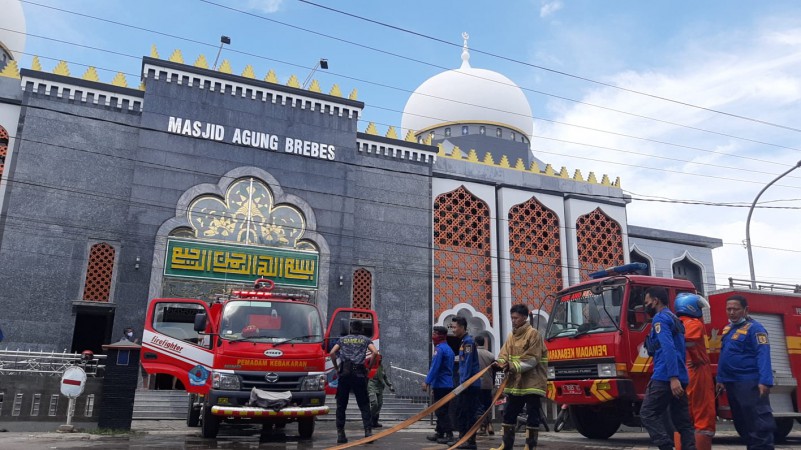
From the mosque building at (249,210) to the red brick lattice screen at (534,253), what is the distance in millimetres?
56

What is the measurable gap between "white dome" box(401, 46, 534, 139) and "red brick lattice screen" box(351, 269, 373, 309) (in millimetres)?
11234

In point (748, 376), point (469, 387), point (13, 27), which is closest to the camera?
point (748, 376)

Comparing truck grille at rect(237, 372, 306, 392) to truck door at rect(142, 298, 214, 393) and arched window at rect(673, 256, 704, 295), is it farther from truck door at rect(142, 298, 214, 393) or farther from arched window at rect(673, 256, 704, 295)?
arched window at rect(673, 256, 704, 295)

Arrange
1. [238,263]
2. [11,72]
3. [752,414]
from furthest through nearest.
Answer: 1. [238,263]
2. [11,72]
3. [752,414]

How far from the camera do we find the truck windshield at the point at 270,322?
8758mm

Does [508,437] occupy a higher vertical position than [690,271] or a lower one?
lower

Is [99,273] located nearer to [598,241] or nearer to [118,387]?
[118,387]

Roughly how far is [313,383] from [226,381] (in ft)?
3.96

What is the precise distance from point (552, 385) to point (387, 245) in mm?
10677

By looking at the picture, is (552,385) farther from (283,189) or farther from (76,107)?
(76,107)

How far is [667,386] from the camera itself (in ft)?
19.1

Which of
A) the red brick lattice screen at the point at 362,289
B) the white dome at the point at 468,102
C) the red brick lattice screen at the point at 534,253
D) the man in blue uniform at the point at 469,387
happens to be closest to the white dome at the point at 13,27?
the red brick lattice screen at the point at 362,289

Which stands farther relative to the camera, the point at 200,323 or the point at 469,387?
the point at 200,323

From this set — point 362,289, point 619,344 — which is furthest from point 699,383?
point 362,289
